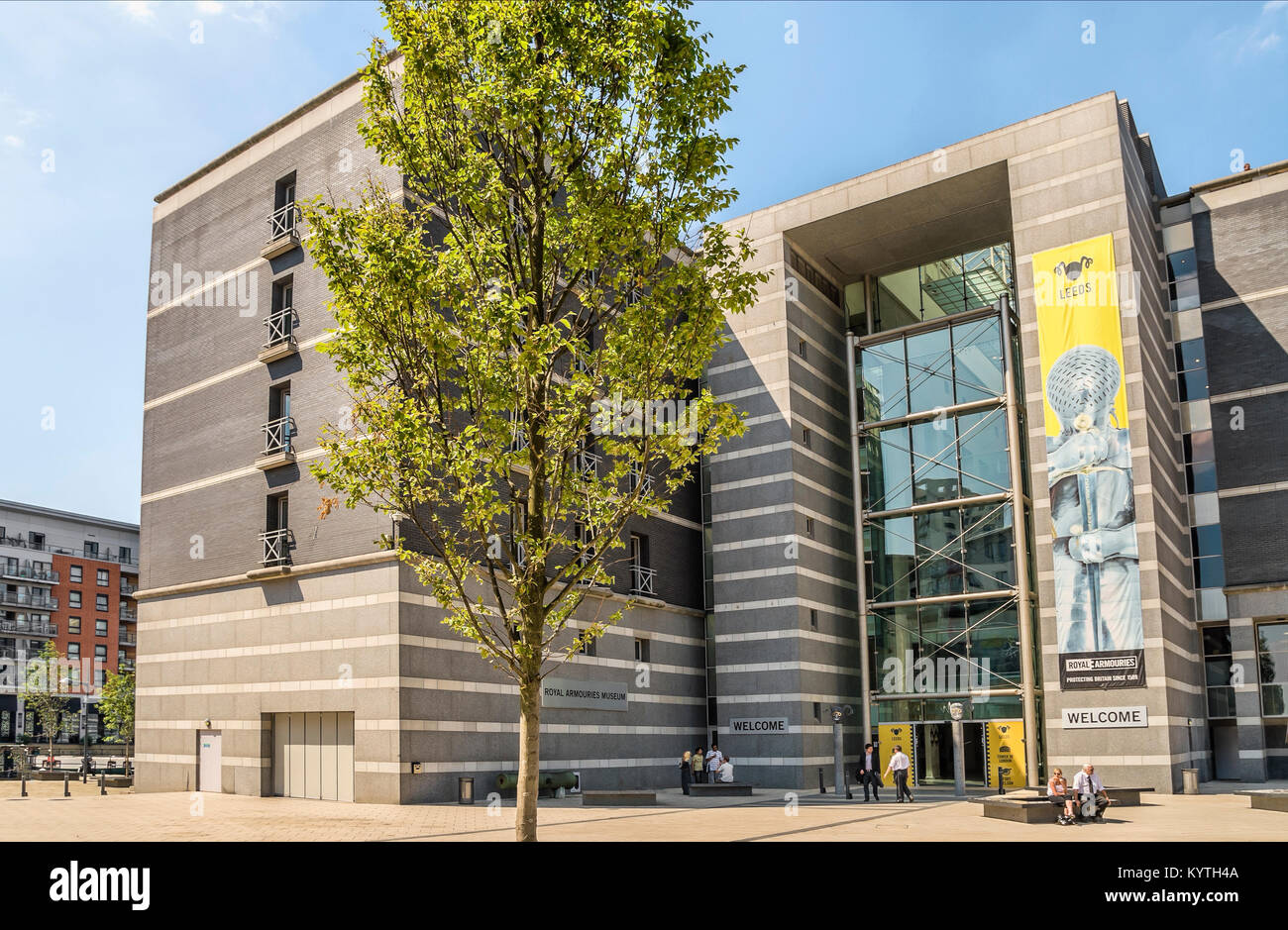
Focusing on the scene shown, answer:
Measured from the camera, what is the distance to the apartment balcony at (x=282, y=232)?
33.2m

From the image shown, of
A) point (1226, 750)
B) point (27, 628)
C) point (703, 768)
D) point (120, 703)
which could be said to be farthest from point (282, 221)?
point (27, 628)

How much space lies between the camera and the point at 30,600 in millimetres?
81062

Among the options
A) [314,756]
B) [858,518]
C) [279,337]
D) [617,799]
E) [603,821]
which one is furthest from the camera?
[858,518]

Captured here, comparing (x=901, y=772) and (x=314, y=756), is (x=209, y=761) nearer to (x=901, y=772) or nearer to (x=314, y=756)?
(x=314, y=756)

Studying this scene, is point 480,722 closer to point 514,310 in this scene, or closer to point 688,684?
point 688,684

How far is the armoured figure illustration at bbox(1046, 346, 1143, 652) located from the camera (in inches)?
1391

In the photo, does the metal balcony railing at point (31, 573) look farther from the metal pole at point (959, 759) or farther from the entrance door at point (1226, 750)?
the entrance door at point (1226, 750)

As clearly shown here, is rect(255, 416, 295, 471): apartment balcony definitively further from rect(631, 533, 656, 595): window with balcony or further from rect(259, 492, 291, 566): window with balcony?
rect(631, 533, 656, 595): window with balcony

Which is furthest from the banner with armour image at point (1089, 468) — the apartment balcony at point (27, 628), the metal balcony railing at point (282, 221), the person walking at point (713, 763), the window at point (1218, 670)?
the apartment balcony at point (27, 628)

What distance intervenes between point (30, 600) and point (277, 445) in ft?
201

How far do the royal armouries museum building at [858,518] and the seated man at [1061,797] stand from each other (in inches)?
468

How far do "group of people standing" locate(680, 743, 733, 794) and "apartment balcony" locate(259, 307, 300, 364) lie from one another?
59.8 ft
